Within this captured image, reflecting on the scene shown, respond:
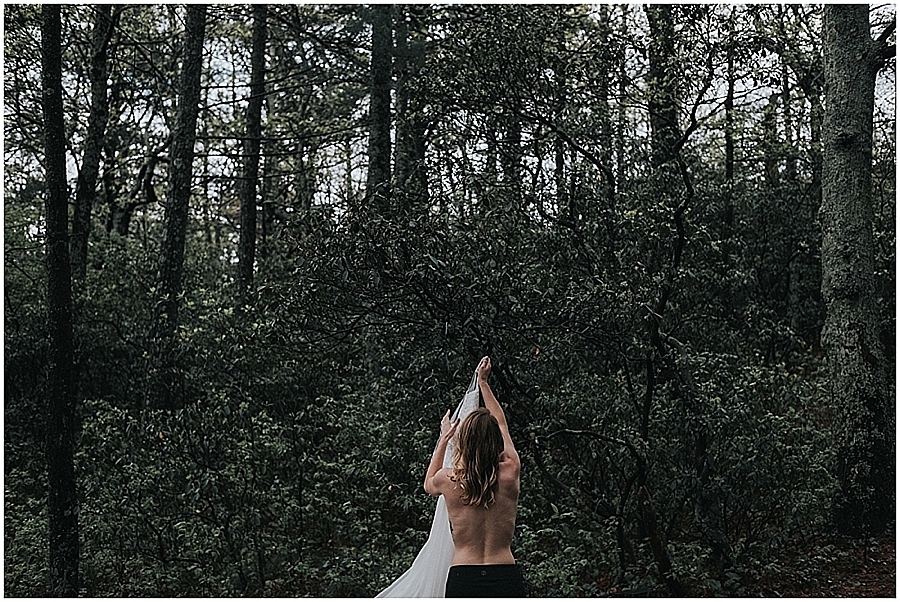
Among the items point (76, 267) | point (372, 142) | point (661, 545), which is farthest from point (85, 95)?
point (661, 545)

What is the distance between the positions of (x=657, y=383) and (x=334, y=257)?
10.6 ft

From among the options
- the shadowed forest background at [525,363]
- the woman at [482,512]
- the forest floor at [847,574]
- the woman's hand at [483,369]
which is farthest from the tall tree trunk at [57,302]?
the forest floor at [847,574]

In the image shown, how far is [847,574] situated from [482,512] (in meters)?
4.30

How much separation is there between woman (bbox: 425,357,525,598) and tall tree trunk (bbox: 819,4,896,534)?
4.70m

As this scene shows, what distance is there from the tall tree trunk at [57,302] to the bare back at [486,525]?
4.37m

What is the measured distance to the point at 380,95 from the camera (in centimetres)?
1162

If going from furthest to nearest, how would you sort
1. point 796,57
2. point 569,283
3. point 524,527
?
point 796,57
point 524,527
point 569,283

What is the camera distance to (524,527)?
7219 millimetres

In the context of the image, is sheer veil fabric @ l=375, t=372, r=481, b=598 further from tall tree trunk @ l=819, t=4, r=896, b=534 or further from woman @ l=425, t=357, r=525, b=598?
tall tree trunk @ l=819, t=4, r=896, b=534

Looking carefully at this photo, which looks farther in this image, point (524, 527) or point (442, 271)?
point (524, 527)

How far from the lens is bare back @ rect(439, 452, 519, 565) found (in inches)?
180

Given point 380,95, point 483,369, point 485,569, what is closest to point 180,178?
point 380,95

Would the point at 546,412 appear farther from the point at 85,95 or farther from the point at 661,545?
the point at 85,95

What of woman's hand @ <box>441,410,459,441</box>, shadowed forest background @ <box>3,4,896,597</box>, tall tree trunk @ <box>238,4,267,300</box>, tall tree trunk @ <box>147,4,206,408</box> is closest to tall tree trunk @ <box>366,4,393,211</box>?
shadowed forest background @ <box>3,4,896,597</box>
